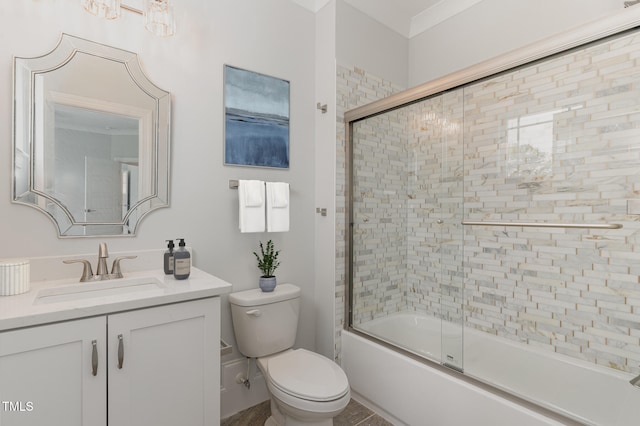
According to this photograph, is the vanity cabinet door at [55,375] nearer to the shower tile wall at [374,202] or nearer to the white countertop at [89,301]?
the white countertop at [89,301]

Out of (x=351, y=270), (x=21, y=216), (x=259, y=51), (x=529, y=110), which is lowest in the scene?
(x=351, y=270)

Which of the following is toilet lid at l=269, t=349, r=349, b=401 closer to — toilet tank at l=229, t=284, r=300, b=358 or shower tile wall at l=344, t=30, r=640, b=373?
toilet tank at l=229, t=284, r=300, b=358

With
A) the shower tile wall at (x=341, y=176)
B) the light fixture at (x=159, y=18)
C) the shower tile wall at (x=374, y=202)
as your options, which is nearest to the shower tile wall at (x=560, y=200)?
the shower tile wall at (x=374, y=202)

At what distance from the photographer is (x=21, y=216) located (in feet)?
4.73

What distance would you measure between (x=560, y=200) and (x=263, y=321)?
69.4 inches

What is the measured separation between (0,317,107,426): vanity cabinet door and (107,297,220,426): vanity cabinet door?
44 millimetres

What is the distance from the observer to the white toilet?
4.96 feet

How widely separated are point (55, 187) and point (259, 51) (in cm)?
135

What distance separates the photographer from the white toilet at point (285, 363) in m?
1.51

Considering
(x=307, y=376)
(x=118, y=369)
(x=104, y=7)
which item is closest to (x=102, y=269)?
(x=118, y=369)

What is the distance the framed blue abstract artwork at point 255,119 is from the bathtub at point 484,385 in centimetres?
130

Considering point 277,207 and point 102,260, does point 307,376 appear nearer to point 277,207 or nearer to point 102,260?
point 277,207

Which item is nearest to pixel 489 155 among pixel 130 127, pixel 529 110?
pixel 529 110

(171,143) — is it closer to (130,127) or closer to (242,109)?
(130,127)
